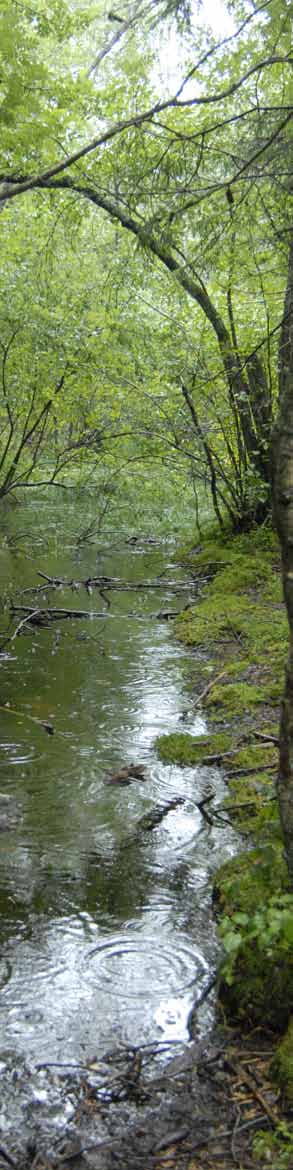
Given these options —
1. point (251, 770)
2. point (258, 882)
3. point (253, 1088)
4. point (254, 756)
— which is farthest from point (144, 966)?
point (254, 756)

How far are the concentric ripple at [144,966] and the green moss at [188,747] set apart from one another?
2.20m

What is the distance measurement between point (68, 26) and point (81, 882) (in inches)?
336

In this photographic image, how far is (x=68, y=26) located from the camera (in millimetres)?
8406

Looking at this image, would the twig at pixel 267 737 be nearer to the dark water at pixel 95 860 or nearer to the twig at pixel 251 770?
the twig at pixel 251 770

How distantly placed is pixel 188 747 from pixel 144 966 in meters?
2.53

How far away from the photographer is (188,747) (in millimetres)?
5930

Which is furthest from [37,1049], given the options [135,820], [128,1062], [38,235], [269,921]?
[38,235]

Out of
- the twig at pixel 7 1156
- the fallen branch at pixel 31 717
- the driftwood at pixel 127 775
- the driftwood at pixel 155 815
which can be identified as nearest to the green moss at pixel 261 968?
the twig at pixel 7 1156

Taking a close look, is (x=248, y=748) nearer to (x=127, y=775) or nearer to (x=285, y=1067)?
(x=127, y=775)

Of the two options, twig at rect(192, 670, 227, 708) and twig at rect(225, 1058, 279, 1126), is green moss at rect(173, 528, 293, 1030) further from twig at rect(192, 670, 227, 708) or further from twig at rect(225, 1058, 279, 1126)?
twig at rect(225, 1058, 279, 1126)

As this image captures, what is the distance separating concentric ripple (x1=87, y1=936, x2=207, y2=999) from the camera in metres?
3.32

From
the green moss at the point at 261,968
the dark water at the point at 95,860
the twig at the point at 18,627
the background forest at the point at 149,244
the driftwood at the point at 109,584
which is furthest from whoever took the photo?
the driftwood at the point at 109,584

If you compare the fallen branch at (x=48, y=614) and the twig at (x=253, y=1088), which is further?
the fallen branch at (x=48, y=614)

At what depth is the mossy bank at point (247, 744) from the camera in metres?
2.98
